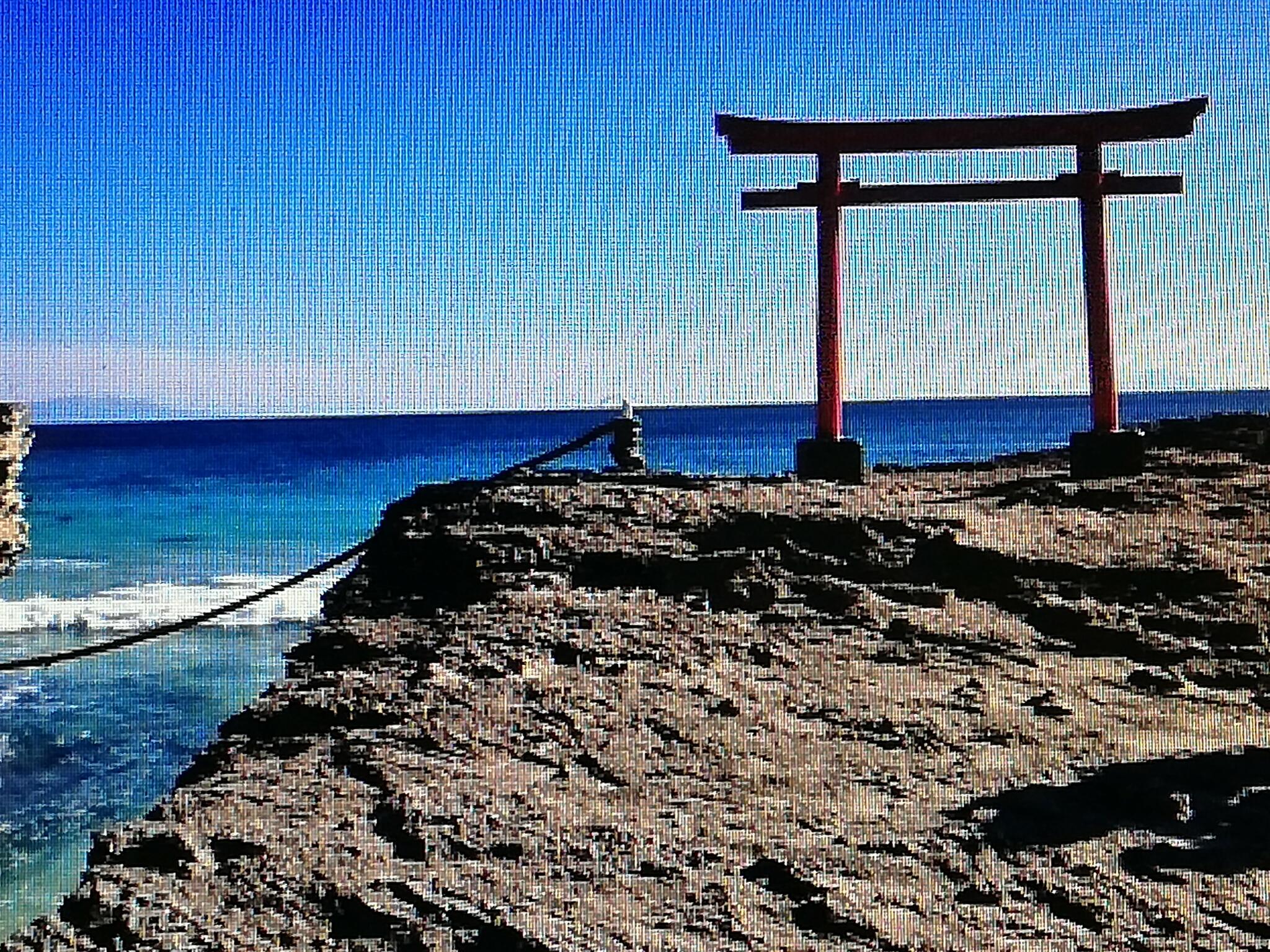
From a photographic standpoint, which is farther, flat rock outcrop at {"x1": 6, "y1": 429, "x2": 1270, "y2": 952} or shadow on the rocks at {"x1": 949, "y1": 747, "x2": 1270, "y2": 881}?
shadow on the rocks at {"x1": 949, "y1": 747, "x2": 1270, "y2": 881}

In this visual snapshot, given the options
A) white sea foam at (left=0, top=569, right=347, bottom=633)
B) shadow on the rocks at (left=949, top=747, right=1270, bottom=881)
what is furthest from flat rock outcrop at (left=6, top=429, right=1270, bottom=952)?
white sea foam at (left=0, top=569, right=347, bottom=633)

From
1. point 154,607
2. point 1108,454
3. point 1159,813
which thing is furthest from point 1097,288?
point 154,607

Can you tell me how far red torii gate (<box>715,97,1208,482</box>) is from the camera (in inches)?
321

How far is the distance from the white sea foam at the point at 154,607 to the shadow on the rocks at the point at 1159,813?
14452 mm

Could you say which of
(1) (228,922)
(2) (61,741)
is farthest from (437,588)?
(2) (61,741)

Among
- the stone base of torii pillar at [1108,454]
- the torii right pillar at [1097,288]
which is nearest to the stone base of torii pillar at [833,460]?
the stone base of torii pillar at [1108,454]

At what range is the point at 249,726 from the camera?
353cm

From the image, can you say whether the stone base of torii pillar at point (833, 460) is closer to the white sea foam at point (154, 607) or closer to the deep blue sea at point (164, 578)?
the deep blue sea at point (164, 578)

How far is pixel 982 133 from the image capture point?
838 centimetres

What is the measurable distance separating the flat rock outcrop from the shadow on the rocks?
0.04 ft

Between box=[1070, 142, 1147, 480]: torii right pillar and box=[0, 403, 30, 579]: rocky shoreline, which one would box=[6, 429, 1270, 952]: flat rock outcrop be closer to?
box=[0, 403, 30, 579]: rocky shoreline

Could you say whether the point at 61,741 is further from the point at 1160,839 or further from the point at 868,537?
the point at 1160,839

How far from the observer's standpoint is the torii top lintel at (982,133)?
26.7ft

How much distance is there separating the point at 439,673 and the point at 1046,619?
2426 mm
